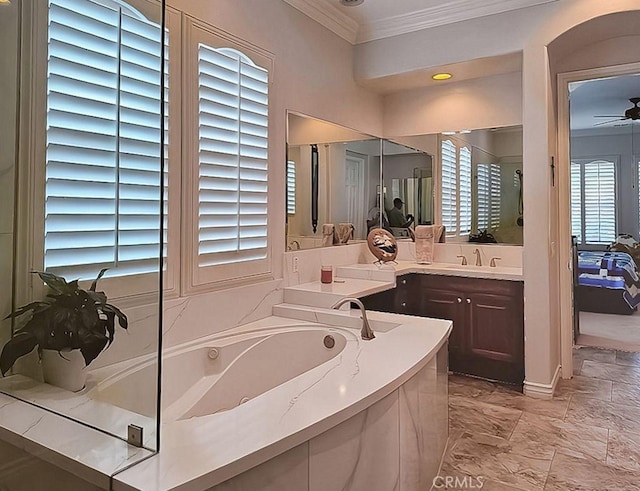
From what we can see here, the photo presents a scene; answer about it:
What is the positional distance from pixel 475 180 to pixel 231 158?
2.41m

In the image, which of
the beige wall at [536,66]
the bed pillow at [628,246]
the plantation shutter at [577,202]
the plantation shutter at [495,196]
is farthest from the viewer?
the plantation shutter at [577,202]

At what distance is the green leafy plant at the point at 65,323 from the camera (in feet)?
5.73

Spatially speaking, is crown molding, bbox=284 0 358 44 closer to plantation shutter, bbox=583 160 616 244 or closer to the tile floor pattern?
the tile floor pattern

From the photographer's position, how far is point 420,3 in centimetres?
355

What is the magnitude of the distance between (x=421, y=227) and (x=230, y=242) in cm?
211

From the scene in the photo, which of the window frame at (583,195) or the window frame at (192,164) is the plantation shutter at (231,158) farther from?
the window frame at (583,195)

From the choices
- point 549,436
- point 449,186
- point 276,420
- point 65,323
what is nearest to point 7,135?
point 65,323

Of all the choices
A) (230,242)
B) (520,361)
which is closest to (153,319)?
(230,242)

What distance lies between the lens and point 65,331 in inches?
68.8

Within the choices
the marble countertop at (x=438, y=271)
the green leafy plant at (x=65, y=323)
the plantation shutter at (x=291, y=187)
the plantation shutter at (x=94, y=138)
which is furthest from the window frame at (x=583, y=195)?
the green leafy plant at (x=65, y=323)

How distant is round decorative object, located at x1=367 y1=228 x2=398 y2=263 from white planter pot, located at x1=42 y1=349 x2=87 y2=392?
2731 millimetres

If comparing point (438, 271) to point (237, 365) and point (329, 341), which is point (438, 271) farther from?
point (237, 365)

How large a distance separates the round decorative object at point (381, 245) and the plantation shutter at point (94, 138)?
249cm

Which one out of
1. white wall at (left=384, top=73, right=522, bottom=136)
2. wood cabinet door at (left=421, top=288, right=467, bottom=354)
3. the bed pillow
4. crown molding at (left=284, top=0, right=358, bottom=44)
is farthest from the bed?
crown molding at (left=284, top=0, right=358, bottom=44)
